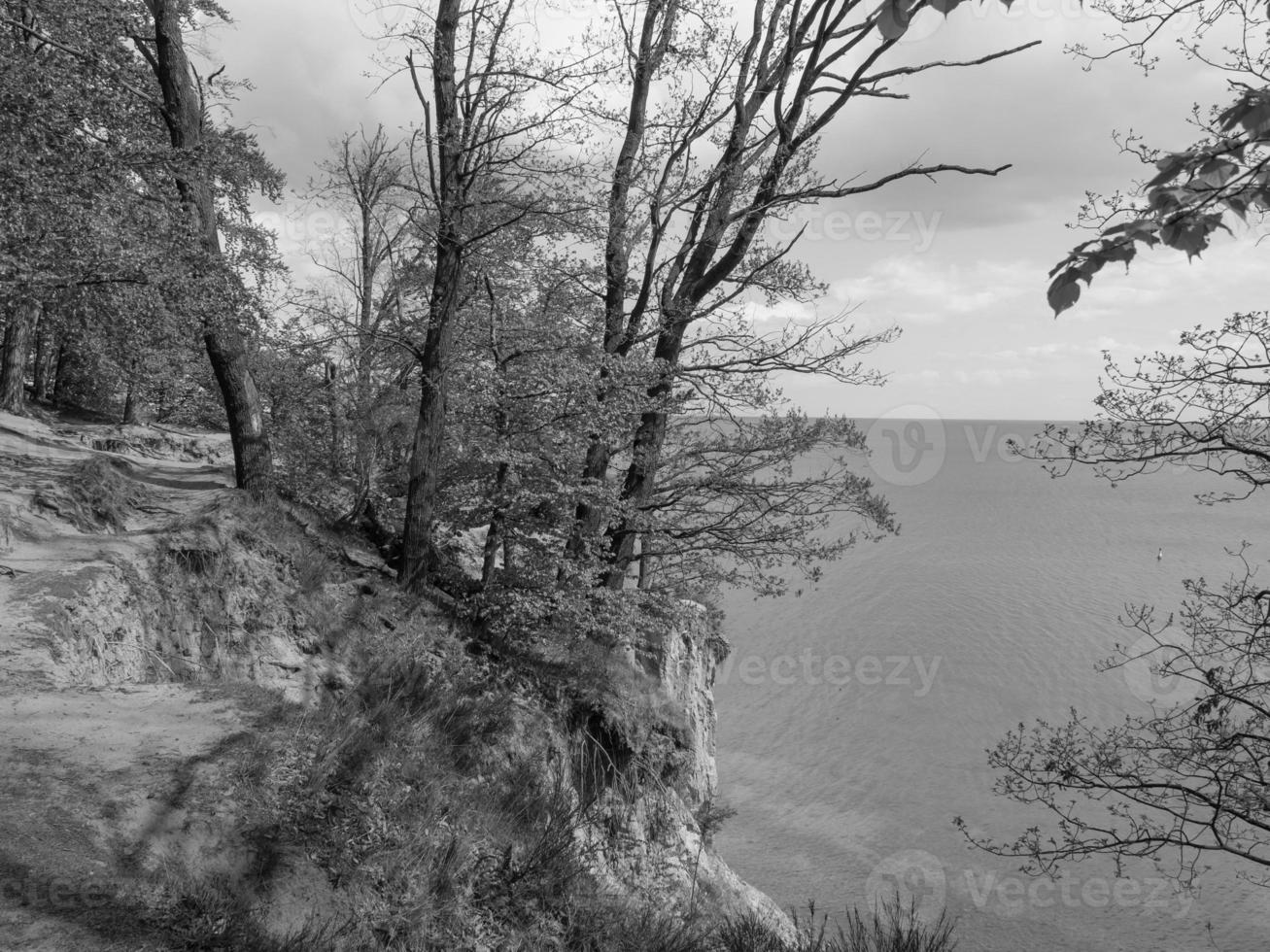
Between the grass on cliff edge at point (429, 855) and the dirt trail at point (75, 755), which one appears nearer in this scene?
the dirt trail at point (75, 755)

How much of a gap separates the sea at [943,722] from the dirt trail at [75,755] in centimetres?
449

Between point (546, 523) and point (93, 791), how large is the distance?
707 centimetres

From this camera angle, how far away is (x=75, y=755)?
4742mm

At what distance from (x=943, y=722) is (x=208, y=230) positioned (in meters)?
31.6

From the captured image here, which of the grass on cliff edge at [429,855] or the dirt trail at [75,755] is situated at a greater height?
the dirt trail at [75,755]

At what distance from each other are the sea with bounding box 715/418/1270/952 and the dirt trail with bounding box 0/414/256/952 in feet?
14.7

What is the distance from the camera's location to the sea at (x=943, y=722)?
2233cm

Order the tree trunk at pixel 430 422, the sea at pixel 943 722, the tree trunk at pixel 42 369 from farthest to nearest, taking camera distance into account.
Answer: the tree trunk at pixel 42 369 < the sea at pixel 943 722 < the tree trunk at pixel 430 422

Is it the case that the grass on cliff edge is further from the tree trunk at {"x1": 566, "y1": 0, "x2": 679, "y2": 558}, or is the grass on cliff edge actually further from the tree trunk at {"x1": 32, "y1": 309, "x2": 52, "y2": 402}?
the tree trunk at {"x1": 32, "y1": 309, "x2": 52, "y2": 402}

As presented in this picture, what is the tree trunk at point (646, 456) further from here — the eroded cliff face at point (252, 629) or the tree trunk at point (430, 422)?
the tree trunk at point (430, 422)

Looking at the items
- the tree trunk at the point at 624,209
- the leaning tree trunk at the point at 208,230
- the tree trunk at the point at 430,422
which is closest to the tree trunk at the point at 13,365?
the leaning tree trunk at the point at 208,230

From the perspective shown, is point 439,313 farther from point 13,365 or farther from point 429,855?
point 13,365

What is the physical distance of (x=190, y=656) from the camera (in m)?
8.09

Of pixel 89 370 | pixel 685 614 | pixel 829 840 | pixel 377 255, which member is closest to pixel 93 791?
pixel 685 614
